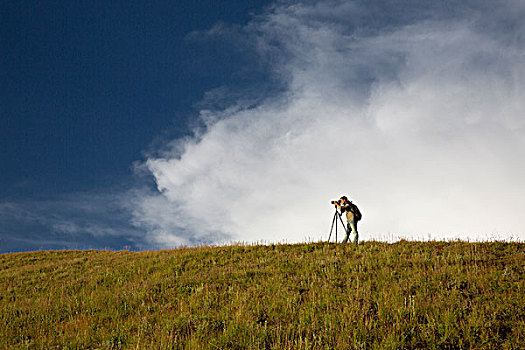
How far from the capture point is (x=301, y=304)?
837 cm

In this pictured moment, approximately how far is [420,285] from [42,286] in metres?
16.5

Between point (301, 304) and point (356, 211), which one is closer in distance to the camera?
point (301, 304)

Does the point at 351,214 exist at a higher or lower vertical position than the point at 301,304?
higher

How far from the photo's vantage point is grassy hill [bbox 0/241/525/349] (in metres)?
6.36

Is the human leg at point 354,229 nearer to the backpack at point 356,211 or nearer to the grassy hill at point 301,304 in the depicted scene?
the backpack at point 356,211

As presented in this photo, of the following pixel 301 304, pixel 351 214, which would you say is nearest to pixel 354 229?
pixel 351 214

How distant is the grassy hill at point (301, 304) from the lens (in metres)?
6.36

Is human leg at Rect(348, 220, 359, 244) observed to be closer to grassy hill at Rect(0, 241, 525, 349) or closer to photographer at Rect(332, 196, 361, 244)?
photographer at Rect(332, 196, 361, 244)

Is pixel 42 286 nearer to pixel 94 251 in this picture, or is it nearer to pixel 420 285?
pixel 94 251

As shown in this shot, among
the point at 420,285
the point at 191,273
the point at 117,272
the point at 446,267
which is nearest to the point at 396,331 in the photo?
the point at 420,285

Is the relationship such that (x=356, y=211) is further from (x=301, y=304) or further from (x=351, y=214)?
(x=301, y=304)

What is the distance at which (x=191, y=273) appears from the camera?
47.1 feet

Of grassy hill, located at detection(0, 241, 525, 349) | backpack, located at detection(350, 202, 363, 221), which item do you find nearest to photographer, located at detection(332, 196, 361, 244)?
backpack, located at detection(350, 202, 363, 221)

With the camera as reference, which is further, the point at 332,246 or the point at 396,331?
the point at 332,246
